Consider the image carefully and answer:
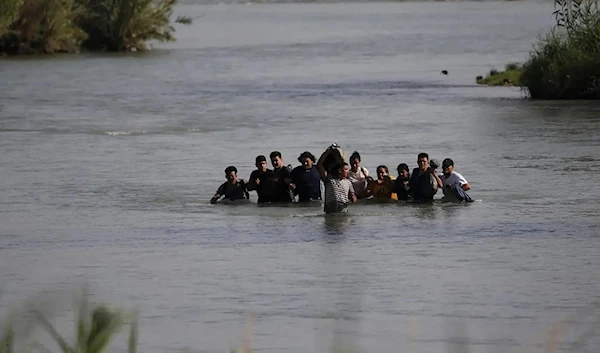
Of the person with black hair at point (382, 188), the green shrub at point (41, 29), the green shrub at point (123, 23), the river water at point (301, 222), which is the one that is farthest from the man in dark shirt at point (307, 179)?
the green shrub at point (123, 23)

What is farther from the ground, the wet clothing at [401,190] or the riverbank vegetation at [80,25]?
the riverbank vegetation at [80,25]

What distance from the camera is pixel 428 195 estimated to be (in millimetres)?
24047

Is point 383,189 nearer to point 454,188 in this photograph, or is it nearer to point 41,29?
point 454,188

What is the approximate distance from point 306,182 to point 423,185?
184 centimetres

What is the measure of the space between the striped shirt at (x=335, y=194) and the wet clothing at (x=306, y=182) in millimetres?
713

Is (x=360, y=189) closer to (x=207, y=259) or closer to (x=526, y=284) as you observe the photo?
(x=207, y=259)

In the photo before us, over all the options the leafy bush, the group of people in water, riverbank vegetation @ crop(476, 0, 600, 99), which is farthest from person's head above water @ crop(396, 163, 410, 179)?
the leafy bush

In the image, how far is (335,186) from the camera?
74.6 ft

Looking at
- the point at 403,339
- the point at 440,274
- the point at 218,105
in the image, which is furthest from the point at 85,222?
the point at 218,105

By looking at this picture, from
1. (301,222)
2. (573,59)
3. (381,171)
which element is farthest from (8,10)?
(301,222)

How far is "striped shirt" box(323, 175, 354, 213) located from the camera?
2269 centimetres

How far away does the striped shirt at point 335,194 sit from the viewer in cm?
2269

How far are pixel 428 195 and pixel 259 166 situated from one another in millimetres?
2705

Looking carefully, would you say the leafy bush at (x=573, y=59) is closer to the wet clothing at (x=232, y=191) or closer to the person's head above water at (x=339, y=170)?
the wet clothing at (x=232, y=191)
